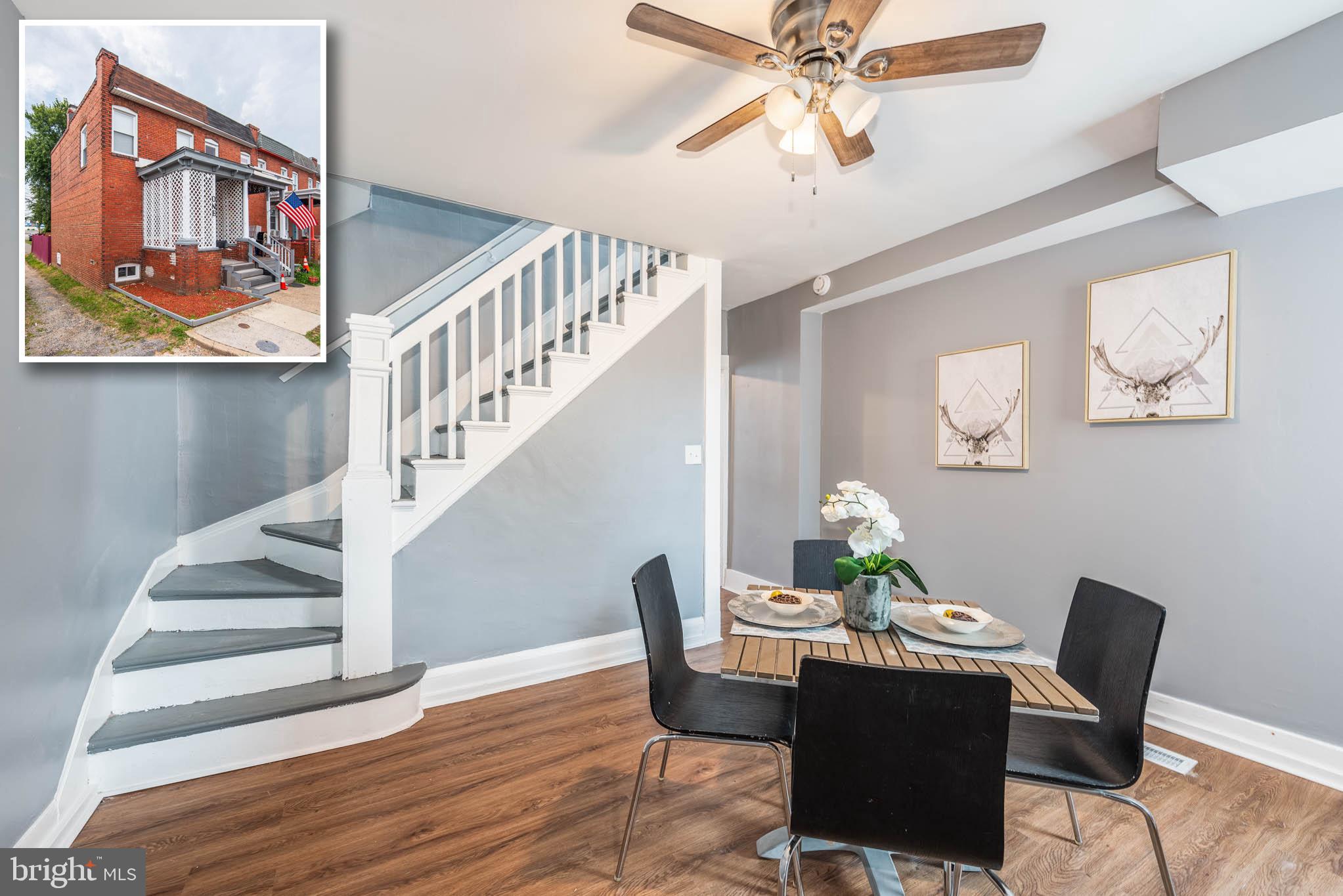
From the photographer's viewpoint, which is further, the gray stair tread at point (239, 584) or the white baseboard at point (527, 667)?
the white baseboard at point (527, 667)

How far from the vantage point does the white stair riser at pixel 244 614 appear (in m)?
2.46

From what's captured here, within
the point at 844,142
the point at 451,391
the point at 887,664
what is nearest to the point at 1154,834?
the point at 887,664

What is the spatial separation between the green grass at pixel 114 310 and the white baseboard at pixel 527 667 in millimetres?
2155

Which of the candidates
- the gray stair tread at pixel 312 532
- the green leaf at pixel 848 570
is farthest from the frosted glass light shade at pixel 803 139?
the gray stair tread at pixel 312 532

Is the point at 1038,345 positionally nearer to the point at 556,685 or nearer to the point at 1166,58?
the point at 1166,58

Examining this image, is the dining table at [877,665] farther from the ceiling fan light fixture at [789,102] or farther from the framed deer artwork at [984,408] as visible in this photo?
the framed deer artwork at [984,408]

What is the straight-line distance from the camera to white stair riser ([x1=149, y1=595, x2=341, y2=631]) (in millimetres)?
2459

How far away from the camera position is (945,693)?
1.12 m

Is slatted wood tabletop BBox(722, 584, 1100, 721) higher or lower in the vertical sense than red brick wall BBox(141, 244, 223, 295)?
lower

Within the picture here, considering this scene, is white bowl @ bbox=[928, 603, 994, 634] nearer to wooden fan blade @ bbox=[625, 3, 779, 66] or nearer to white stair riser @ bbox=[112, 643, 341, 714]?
wooden fan blade @ bbox=[625, 3, 779, 66]

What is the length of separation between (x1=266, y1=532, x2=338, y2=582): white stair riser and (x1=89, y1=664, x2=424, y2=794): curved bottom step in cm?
52

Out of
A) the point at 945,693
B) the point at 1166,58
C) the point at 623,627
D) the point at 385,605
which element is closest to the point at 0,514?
the point at 385,605

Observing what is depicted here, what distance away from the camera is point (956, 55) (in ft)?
4.56

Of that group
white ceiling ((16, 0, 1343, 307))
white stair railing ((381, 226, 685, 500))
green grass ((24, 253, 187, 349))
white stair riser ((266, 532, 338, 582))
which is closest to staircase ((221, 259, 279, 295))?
green grass ((24, 253, 187, 349))
